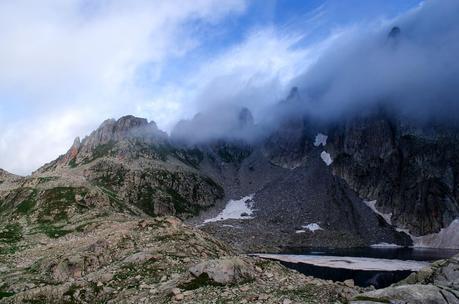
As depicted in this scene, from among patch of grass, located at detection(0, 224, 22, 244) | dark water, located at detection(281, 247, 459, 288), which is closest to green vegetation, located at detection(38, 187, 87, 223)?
patch of grass, located at detection(0, 224, 22, 244)

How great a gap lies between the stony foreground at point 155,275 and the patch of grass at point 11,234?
609 inches

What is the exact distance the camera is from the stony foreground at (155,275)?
36197 mm

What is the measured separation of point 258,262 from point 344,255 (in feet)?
469

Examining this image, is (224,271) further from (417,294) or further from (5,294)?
(5,294)

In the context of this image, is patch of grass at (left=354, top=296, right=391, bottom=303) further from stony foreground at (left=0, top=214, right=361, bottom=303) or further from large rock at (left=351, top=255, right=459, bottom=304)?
stony foreground at (left=0, top=214, right=361, bottom=303)

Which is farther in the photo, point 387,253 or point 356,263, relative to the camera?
point 387,253

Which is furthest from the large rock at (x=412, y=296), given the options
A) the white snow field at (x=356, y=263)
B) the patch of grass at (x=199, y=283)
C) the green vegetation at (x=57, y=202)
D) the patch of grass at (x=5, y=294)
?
the white snow field at (x=356, y=263)

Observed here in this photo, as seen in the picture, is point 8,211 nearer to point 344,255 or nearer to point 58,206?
point 58,206

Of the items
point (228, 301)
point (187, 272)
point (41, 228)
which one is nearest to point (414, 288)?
point (228, 301)

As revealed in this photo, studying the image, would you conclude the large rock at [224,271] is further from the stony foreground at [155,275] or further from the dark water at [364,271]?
the dark water at [364,271]

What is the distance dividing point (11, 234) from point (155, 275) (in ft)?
192

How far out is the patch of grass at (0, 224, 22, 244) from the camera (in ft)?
275

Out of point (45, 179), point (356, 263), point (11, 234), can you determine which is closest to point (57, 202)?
point (45, 179)

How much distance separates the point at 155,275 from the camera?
4512 centimetres
